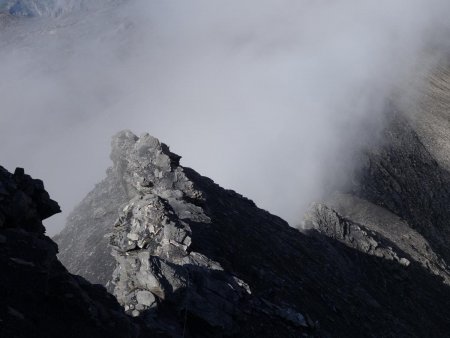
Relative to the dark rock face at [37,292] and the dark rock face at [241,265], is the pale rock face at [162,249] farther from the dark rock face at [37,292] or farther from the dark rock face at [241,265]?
the dark rock face at [37,292]

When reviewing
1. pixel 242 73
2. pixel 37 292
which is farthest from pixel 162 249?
pixel 242 73

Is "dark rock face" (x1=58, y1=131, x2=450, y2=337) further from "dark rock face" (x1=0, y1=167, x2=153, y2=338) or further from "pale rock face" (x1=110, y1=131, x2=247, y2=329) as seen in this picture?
"dark rock face" (x1=0, y1=167, x2=153, y2=338)

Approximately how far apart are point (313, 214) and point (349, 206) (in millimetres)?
7194

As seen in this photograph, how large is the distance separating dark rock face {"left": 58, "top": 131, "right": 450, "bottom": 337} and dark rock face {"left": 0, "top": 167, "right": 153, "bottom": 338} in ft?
8.90

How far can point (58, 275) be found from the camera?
1373 cm

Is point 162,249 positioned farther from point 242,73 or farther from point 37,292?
point 242,73

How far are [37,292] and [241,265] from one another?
10888mm

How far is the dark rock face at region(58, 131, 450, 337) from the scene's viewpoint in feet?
59.1

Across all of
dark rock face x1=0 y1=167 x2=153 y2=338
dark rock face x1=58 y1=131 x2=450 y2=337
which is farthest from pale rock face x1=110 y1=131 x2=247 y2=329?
dark rock face x1=0 y1=167 x2=153 y2=338

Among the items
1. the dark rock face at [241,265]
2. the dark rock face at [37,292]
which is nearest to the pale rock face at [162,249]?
the dark rock face at [241,265]

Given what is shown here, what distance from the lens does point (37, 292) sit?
12.8 metres

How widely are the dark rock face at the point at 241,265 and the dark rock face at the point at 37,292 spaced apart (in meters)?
2.71

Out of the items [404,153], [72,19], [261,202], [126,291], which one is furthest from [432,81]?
[72,19]

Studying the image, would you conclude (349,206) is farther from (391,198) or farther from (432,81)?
(432,81)
